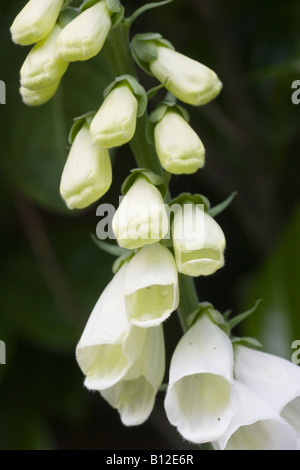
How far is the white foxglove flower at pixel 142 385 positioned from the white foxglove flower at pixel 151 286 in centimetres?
7

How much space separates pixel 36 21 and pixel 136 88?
13 centimetres

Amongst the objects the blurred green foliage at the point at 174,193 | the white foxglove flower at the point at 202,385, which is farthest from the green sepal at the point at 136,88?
the blurred green foliage at the point at 174,193

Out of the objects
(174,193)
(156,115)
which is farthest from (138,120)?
(174,193)

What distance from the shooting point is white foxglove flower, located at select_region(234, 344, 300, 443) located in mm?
803

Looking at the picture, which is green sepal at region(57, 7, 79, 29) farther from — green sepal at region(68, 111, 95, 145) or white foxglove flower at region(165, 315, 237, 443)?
white foxglove flower at region(165, 315, 237, 443)

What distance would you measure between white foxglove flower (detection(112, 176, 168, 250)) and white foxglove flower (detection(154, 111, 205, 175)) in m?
0.04

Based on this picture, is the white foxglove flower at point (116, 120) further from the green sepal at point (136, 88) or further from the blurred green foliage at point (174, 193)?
the blurred green foliage at point (174, 193)

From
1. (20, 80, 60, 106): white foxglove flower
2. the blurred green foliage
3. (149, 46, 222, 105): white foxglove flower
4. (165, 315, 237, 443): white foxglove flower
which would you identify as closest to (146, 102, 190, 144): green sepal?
(149, 46, 222, 105): white foxglove flower

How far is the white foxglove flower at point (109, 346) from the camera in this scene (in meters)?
0.80

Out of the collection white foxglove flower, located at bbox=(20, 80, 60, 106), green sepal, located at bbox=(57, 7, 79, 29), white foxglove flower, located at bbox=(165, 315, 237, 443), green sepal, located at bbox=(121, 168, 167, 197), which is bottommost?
white foxglove flower, located at bbox=(165, 315, 237, 443)

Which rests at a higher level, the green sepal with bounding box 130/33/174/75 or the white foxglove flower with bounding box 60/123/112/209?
the green sepal with bounding box 130/33/174/75

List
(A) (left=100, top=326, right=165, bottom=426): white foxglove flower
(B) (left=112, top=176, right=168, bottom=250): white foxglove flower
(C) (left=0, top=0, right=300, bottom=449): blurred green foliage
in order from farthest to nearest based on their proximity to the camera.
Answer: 1. (C) (left=0, top=0, right=300, bottom=449): blurred green foliage
2. (A) (left=100, top=326, right=165, bottom=426): white foxglove flower
3. (B) (left=112, top=176, right=168, bottom=250): white foxglove flower

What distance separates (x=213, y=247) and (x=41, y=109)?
69cm

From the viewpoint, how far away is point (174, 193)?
1705mm
